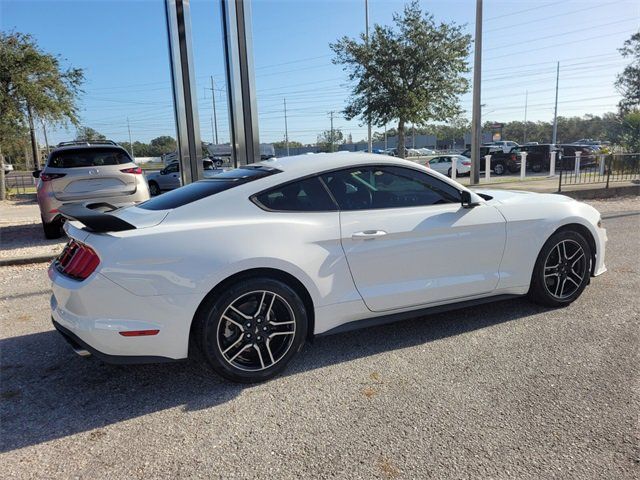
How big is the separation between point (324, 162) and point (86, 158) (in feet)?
19.8

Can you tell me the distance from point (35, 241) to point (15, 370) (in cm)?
589

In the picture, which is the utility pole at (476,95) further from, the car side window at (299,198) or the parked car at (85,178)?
the car side window at (299,198)

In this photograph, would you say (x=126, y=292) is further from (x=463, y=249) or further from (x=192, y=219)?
(x=463, y=249)

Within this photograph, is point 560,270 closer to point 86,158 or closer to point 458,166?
point 86,158

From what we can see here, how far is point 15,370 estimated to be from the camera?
11.2ft

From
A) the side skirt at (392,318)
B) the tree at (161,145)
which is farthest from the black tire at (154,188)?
the tree at (161,145)

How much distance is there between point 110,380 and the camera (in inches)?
127

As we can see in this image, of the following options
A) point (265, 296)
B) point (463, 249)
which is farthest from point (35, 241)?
point (463, 249)

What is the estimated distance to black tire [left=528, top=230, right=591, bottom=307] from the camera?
4.12m

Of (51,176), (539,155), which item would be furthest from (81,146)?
(539,155)

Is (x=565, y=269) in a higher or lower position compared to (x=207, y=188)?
lower

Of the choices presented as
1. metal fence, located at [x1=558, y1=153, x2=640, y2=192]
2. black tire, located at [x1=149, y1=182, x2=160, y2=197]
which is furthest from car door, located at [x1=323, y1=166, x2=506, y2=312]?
black tire, located at [x1=149, y1=182, x2=160, y2=197]

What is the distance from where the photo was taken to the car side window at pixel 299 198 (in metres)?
3.27

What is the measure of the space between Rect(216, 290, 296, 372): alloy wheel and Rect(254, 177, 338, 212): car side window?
0.63 meters
